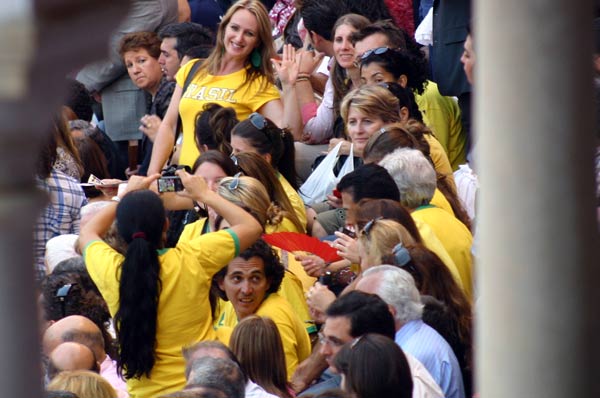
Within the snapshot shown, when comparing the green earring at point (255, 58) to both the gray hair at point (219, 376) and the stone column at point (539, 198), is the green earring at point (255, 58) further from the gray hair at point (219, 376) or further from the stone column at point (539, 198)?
the stone column at point (539, 198)

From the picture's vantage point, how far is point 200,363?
18.4 ft

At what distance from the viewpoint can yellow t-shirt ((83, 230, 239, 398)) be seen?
252 inches

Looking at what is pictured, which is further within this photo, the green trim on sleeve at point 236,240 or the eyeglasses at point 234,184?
the eyeglasses at point 234,184

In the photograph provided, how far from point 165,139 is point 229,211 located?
291cm

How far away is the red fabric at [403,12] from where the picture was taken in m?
11.6

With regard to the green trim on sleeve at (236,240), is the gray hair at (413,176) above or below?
above

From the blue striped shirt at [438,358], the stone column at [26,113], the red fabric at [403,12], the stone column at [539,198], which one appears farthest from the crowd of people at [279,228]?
the stone column at [26,113]

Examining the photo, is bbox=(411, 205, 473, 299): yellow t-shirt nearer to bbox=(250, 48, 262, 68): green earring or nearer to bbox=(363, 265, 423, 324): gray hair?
bbox=(363, 265, 423, 324): gray hair

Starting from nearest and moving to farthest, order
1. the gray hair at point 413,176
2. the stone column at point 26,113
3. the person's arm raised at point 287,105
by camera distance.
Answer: the stone column at point 26,113 → the gray hair at point 413,176 → the person's arm raised at point 287,105

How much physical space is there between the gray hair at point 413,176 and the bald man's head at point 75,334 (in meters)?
1.80

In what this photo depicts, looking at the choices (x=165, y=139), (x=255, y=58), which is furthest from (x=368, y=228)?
(x=165, y=139)

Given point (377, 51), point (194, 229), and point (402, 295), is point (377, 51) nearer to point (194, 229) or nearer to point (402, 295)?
point (194, 229)

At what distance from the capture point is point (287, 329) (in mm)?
6750

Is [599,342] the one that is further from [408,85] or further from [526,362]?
[408,85]
